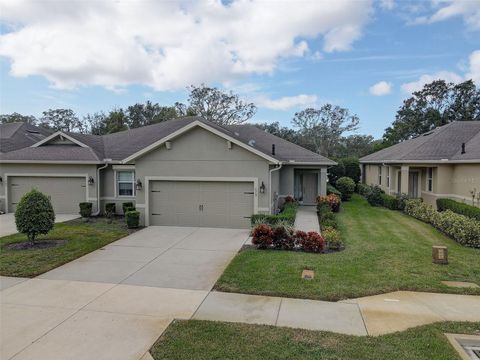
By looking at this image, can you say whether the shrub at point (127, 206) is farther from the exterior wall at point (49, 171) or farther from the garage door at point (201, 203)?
the garage door at point (201, 203)

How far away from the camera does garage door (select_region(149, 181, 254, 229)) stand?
14250 millimetres

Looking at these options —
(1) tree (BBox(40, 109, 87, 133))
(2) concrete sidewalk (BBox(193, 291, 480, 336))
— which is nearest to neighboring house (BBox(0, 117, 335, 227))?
(2) concrete sidewalk (BBox(193, 291, 480, 336))

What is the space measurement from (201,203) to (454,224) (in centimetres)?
949

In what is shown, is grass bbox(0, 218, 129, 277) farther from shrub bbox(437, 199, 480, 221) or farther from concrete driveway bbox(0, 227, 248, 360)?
shrub bbox(437, 199, 480, 221)

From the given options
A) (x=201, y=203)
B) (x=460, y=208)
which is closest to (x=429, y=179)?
(x=460, y=208)

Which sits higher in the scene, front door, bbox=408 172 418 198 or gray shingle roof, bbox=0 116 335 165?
gray shingle roof, bbox=0 116 335 165

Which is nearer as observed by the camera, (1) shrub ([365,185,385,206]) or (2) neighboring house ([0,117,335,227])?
(2) neighboring house ([0,117,335,227])

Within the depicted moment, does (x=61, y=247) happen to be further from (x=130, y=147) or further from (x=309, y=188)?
(x=309, y=188)

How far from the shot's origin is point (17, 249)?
10375 millimetres

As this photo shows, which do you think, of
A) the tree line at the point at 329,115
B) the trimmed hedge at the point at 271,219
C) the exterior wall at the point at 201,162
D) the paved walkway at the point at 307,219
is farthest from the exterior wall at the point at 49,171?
the tree line at the point at 329,115

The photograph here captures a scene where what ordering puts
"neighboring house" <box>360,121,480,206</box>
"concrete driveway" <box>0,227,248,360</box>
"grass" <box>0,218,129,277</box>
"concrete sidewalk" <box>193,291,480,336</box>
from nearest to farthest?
"concrete driveway" <box>0,227,248,360</box>
"concrete sidewalk" <box>193,291,480,336</box>
"grass" <box>0,218,129,277</box>
"neighboring house" <box>360,121,480,206</box>

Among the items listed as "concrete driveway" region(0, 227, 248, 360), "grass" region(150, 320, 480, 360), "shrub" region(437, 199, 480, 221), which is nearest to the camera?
"grass" region(150, 320, 480, 360)

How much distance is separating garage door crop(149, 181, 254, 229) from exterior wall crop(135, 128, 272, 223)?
1.39ft

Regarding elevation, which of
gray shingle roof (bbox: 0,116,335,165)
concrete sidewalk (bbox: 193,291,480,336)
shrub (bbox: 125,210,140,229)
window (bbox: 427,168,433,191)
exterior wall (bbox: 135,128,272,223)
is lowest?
concrete sidewalk (bbox: 193,291,480,336)
